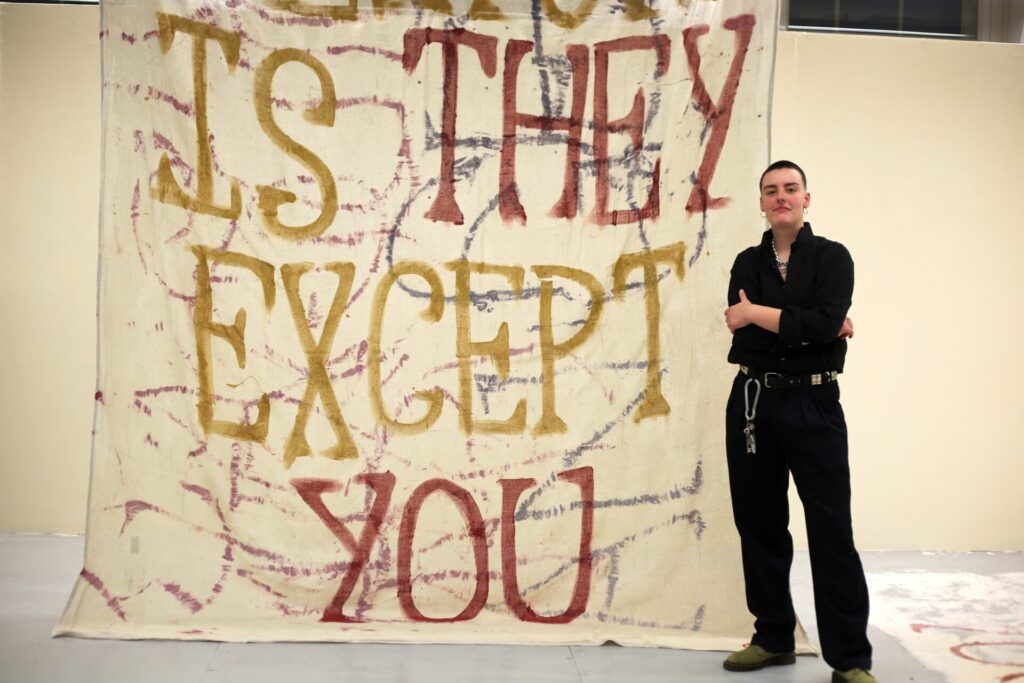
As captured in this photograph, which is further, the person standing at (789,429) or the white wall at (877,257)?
the white wall at (877,257)

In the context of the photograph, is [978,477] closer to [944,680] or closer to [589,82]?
[944,680]

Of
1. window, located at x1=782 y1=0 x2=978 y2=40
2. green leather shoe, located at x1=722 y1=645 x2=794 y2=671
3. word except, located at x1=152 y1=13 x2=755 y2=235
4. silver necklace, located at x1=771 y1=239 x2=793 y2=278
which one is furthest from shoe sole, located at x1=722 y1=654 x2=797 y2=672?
window, located at x1=782 y1=0 x2=978 y2=40

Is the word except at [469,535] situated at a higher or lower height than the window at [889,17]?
lower

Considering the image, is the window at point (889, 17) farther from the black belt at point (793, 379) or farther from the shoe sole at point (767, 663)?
the shoe sole at point (767, 663)

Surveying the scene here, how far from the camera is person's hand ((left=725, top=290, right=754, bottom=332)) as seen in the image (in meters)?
2.65

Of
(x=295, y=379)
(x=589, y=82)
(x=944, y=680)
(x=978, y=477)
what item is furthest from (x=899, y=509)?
(x=295, y=379)

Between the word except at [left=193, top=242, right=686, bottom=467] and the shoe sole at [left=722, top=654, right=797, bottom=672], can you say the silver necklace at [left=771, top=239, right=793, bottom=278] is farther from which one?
the shoe sole at [left=722, top=654, right=797, bottom=672]

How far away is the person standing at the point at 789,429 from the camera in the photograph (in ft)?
8.50

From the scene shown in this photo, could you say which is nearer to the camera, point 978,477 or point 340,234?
point 340,234

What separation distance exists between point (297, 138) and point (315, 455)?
92cm

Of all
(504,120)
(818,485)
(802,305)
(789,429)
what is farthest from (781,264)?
(504,120)

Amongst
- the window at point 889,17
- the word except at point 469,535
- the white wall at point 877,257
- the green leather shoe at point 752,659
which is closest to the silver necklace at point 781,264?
the word except at point 469,535

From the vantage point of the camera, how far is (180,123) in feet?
10.0

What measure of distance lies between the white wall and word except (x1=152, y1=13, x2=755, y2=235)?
1168 mm
